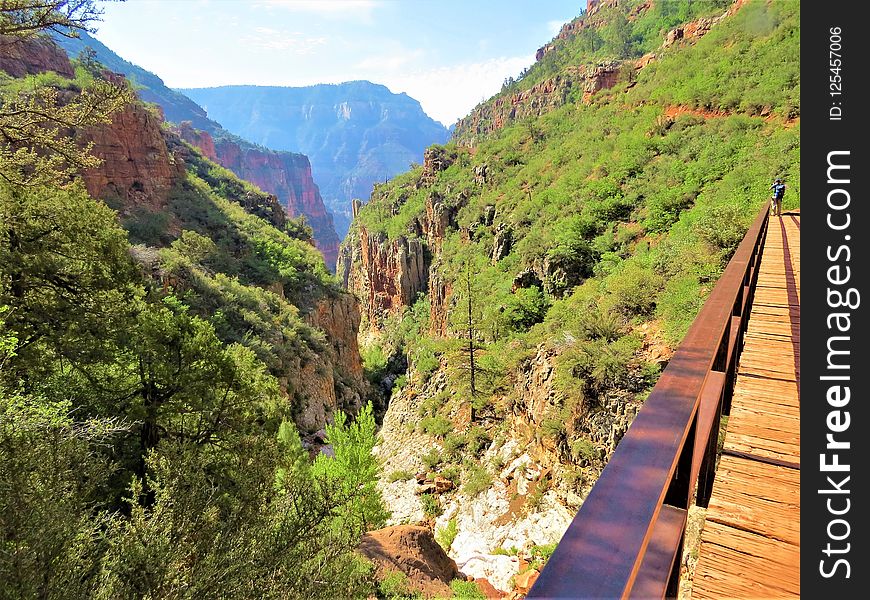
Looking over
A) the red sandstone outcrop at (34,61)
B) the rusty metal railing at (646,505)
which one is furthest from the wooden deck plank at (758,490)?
the red sandstone outcrop at (34,61)

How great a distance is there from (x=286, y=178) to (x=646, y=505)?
597ft

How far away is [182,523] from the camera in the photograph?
215 inches

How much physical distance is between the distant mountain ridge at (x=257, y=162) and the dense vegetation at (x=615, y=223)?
105583 mm

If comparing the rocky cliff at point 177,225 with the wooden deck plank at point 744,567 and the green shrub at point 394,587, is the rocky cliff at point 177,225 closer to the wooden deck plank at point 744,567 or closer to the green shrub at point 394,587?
the green shrub at point 394,587

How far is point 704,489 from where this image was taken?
1.59m

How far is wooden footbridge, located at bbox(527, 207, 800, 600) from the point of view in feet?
2.17

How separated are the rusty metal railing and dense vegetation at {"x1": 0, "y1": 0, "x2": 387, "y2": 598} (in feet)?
19.8

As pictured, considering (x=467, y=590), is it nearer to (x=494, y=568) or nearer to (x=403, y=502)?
(x=494, y=568)

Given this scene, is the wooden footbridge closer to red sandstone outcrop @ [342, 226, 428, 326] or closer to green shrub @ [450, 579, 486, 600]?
green shrub @ [450, 579, 486, 600]

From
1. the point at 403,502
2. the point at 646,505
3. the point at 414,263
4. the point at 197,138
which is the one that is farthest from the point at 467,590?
the point at 197,138

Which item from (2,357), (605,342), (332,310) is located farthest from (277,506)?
(332,310)

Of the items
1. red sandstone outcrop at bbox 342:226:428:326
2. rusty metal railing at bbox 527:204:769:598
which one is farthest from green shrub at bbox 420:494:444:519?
red sandstone outcrop at bbox 342:226:428:326

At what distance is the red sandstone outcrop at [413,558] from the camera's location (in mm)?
9063
